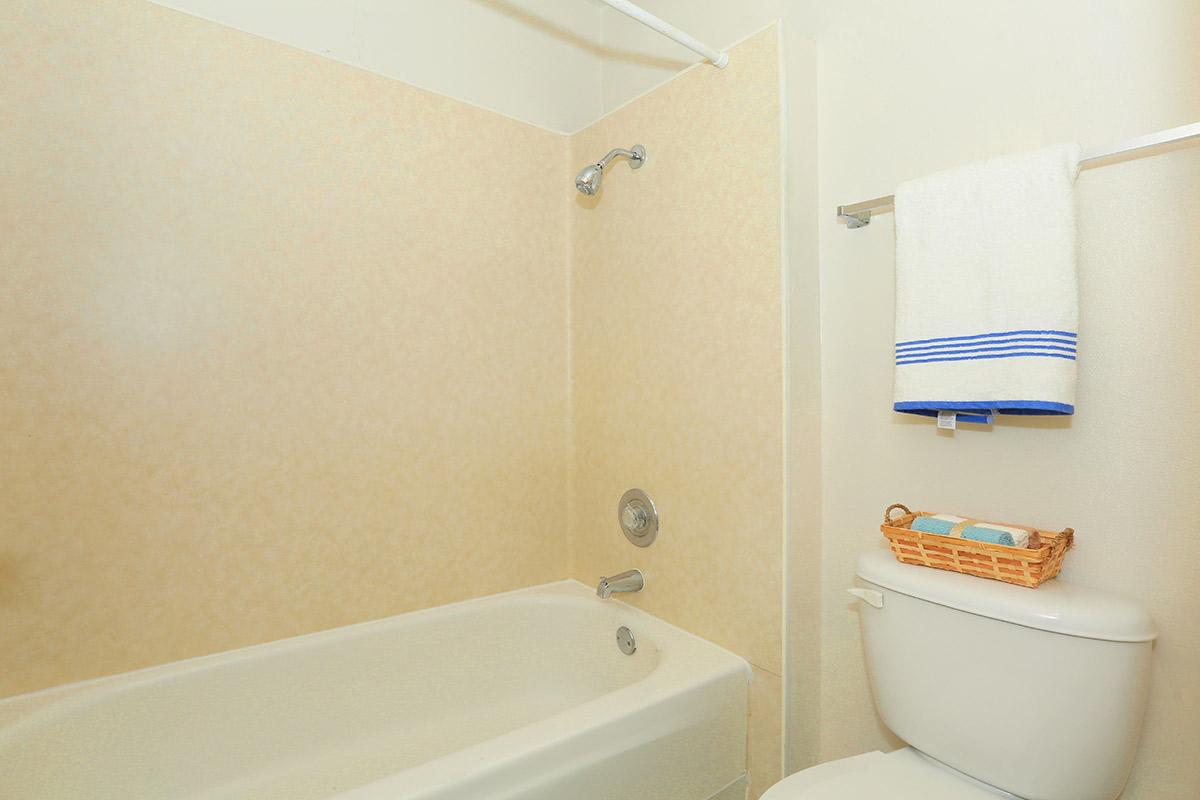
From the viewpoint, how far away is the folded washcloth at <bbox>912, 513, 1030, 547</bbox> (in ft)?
3.43

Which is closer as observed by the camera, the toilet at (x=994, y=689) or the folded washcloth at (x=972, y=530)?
the toilet at (x=994, y=689)

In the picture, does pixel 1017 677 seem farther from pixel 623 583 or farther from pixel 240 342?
pixel 240 342

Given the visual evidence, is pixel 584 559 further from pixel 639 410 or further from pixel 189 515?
pixel 189 515

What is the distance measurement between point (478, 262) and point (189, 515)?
997mm

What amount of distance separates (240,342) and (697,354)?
113 centimetres

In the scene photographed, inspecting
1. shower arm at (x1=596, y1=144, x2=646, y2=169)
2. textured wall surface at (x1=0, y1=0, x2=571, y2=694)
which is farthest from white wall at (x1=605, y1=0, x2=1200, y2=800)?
textured wall surface at (x1=0, y1=0, x2=571, y2=694)

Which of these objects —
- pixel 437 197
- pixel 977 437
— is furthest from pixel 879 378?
pixel 437 197

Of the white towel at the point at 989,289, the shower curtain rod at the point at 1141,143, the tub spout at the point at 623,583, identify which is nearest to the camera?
the shower curtain rod at the point at 1141,143

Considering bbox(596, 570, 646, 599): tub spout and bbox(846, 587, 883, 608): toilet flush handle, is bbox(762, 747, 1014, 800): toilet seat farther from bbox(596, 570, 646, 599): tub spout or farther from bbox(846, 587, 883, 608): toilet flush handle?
bbox(596, 570, 646, 599): tub spout

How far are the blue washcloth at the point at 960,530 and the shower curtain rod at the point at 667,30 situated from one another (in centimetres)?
112

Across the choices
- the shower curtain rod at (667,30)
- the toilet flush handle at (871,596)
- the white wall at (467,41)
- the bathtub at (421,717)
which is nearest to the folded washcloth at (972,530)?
the toilet flush handle at (871,596)

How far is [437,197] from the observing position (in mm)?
1790

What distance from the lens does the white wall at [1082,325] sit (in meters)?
0.98

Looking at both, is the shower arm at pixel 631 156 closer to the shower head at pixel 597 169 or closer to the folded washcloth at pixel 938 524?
the shower head at pixel 597 169
